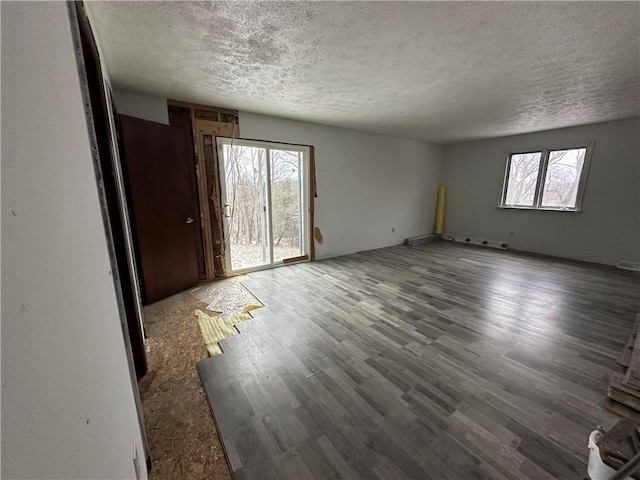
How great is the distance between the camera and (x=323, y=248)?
4.96 metres

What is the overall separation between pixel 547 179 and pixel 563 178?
0.25 m

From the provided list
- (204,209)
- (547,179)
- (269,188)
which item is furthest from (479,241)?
(204,209)

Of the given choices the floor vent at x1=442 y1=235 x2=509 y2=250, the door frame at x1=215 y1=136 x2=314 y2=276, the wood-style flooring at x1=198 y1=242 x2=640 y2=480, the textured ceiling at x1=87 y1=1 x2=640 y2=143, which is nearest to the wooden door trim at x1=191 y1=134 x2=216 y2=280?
the door frame at x1=215 y1=136 x2=314 y2=276

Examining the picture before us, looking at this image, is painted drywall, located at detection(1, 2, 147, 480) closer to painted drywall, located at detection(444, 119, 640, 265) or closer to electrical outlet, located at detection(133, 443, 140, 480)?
electrical outlet, located at detection(133, 443, 140, 480)

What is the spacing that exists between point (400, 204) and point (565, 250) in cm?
338

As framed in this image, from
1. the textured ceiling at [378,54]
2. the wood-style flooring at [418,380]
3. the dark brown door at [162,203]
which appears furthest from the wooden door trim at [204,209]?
the wood-style flooring at [418,380]

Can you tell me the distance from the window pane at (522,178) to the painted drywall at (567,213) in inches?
7.4

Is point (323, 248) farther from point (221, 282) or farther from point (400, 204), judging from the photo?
point (400, 204)

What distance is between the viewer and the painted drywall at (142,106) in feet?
9.66

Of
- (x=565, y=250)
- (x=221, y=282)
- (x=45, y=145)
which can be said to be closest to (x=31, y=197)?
(x=45, y=145)

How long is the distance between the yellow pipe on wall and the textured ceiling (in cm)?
335

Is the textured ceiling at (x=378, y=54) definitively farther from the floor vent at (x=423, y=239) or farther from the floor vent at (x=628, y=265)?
the floor vent at (x=423, y=239)

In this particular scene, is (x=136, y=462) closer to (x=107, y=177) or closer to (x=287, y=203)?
(x=107, y=177)

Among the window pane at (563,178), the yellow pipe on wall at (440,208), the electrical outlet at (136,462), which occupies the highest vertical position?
the window pane at (563,178)
